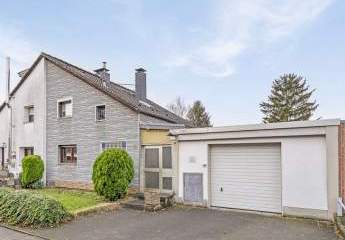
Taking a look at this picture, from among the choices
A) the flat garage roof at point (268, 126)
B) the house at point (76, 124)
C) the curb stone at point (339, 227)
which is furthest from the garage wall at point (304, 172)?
the house at point (76, 124)

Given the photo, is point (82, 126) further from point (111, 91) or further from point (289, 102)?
point (289, 102)

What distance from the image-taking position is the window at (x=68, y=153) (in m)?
19.5

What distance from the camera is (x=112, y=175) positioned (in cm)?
1431

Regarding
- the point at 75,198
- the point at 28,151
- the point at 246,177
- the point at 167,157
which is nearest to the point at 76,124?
the point at 75,198

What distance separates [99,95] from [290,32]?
9359mm

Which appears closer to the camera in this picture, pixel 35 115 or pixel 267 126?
pixel 267 126

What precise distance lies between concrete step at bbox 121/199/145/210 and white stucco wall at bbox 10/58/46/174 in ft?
28.7

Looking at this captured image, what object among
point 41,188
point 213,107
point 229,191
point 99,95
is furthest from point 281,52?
point 213,107

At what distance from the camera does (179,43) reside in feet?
55.9

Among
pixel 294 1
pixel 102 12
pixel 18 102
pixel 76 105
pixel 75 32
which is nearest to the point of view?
pixel 294 1

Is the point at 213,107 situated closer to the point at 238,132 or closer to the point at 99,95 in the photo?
the point at 99,95

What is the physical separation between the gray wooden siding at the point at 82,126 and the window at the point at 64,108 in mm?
298

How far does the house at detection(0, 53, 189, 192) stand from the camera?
16125 millimetres

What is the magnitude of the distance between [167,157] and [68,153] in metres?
7.44
